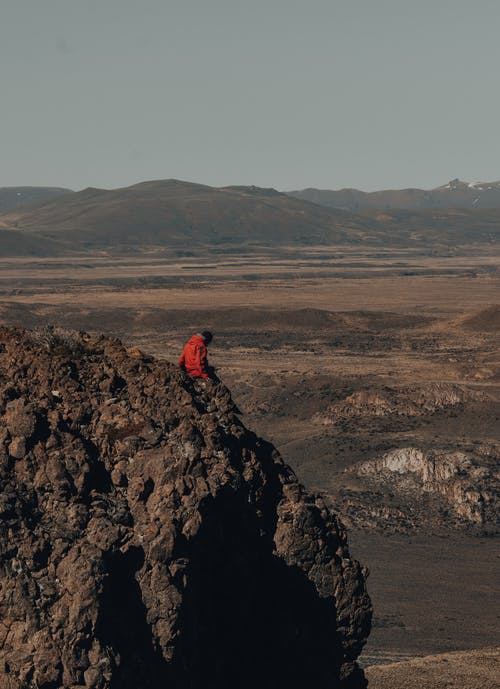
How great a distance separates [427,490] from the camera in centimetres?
3978

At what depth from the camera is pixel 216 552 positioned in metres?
13.4

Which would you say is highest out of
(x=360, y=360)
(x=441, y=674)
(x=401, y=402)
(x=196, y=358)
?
(x=196, y=358)

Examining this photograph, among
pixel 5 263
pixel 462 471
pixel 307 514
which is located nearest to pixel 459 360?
pixel 462 471

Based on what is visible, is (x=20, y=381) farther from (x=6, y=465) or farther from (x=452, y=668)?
(x=452, y=668)

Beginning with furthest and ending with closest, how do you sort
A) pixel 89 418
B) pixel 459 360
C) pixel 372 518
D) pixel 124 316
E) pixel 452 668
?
1. pixel 124 316
2. pixel 459 360
3. pixel 372 518
4. pixel 452 668
5. pixel 89 418

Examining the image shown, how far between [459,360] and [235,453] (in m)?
54.3

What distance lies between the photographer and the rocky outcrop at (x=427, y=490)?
37.6 meters

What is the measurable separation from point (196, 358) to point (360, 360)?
5167 centimetres

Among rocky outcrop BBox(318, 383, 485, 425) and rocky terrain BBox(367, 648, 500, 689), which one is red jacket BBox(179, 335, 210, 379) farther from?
rocky outcrop BBox(318, 383, 485, 425)

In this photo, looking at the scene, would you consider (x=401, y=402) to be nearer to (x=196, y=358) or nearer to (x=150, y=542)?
(x=196, y=358)

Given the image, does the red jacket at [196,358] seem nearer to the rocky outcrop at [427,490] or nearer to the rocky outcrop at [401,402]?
the rocky outcrop at [427,490]

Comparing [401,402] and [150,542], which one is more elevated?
[150,542]

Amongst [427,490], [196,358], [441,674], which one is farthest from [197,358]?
[427,490]

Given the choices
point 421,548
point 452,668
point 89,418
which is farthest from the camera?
point 421,548
